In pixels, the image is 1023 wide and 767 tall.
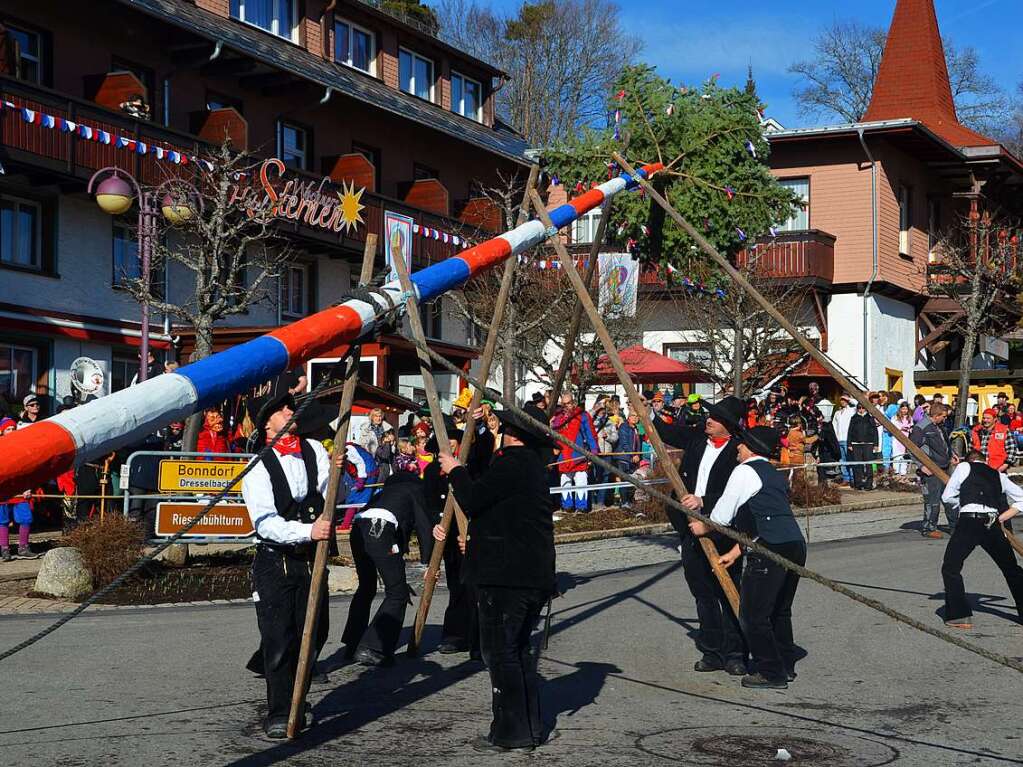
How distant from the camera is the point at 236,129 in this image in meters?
25.3

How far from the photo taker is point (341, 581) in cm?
1362

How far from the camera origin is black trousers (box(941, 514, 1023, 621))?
1141cm

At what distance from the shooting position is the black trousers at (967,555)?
1141 centimetres

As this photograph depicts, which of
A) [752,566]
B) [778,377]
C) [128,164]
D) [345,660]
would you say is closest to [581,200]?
[752,566]

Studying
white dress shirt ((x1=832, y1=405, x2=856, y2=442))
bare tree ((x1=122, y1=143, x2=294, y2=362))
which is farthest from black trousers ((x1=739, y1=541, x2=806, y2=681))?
white dress shirt ((x1=832, y1=405, x2=856, y2=442))

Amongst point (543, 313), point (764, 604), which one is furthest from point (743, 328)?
point (764, 604)

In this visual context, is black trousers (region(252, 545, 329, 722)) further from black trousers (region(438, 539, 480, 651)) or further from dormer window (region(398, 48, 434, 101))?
dormer window (region(398, 48, 434, 101))

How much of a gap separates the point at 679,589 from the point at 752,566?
476cm

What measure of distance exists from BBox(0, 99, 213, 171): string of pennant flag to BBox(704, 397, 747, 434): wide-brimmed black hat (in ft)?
43.7

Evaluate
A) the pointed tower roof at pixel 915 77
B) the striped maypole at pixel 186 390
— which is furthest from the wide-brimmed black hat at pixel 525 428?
the pointed tower roof at pixel 915 77

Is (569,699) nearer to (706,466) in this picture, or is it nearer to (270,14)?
(706,466)

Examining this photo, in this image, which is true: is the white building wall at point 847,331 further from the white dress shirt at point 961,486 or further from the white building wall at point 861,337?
the white dress shirt at point 961,486

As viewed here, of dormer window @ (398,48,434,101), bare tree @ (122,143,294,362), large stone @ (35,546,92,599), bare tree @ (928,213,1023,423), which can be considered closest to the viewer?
large stone @ (35,546,92,599)

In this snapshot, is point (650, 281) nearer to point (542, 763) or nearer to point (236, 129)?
point (236, 129)
